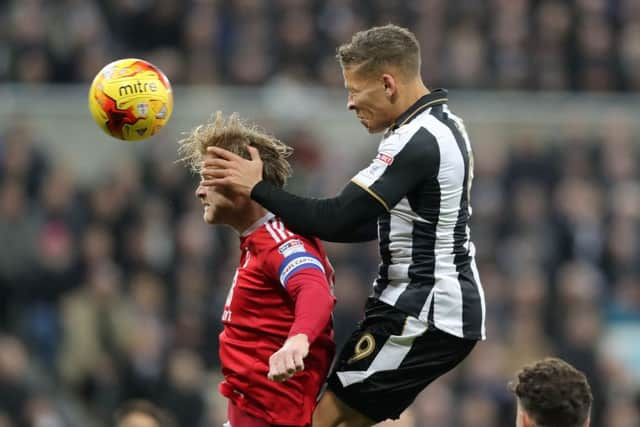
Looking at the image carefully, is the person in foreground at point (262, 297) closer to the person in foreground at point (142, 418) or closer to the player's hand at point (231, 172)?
the player's hand at point (231, 172)

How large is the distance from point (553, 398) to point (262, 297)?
1.18m

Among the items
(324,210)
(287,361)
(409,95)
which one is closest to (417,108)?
(409,95)

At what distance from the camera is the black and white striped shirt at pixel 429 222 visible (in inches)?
198

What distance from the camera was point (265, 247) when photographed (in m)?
5.18

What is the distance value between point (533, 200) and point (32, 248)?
4.66 meters

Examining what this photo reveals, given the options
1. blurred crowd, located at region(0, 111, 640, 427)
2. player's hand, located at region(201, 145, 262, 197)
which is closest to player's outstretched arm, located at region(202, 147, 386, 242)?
player's hand, located at region(201, 145, 262, 197)

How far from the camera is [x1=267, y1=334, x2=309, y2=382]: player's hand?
465 cm

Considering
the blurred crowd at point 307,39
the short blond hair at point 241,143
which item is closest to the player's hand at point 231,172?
the short blond hair at point 241,143

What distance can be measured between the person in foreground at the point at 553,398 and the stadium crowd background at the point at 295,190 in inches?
236

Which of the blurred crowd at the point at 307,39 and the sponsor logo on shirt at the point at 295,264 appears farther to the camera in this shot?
the blurred crowd at the point at 307,39

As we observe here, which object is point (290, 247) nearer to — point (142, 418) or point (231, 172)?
point (231, 172)

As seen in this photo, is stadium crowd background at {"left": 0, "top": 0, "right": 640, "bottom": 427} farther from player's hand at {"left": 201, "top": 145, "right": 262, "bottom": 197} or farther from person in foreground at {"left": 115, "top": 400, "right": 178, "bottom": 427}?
player's hand at {"left": 201, "top": 145, "right": 262, "bottom": 197}

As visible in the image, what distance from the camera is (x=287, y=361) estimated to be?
466 cm

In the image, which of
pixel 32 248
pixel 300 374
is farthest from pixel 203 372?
pixel 300 374
